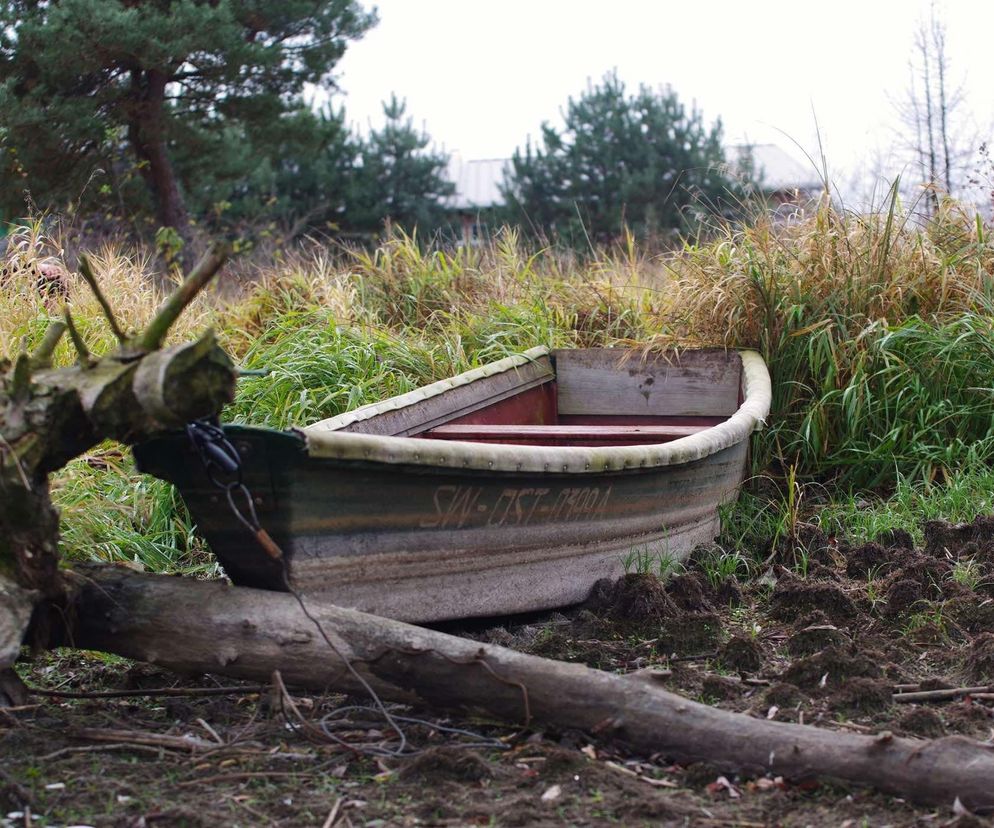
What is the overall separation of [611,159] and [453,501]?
23.0 meters

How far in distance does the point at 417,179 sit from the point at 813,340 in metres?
20.2

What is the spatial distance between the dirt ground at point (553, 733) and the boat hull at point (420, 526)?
0.18 m

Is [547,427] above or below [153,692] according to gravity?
above

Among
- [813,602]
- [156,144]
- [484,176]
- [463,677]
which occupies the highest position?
[484,176]

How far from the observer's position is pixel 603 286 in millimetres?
6570

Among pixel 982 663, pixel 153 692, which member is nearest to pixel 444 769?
pixel 153 692

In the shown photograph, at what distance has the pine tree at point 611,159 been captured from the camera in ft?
81.0

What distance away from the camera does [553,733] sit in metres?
2.50

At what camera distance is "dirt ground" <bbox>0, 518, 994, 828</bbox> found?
2.14 meters

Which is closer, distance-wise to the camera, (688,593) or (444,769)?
(444,769)

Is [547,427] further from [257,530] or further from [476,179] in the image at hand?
[476,179]

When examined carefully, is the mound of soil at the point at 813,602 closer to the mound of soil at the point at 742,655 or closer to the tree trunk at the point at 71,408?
the mound of soil at the point at 742,655

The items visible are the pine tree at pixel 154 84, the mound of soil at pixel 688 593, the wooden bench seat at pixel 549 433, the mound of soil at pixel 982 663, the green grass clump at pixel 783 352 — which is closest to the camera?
the mound of soil at pixel 982 663

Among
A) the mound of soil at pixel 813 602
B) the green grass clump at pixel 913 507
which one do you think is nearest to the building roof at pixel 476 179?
the green grass clump at pixel 913 507
